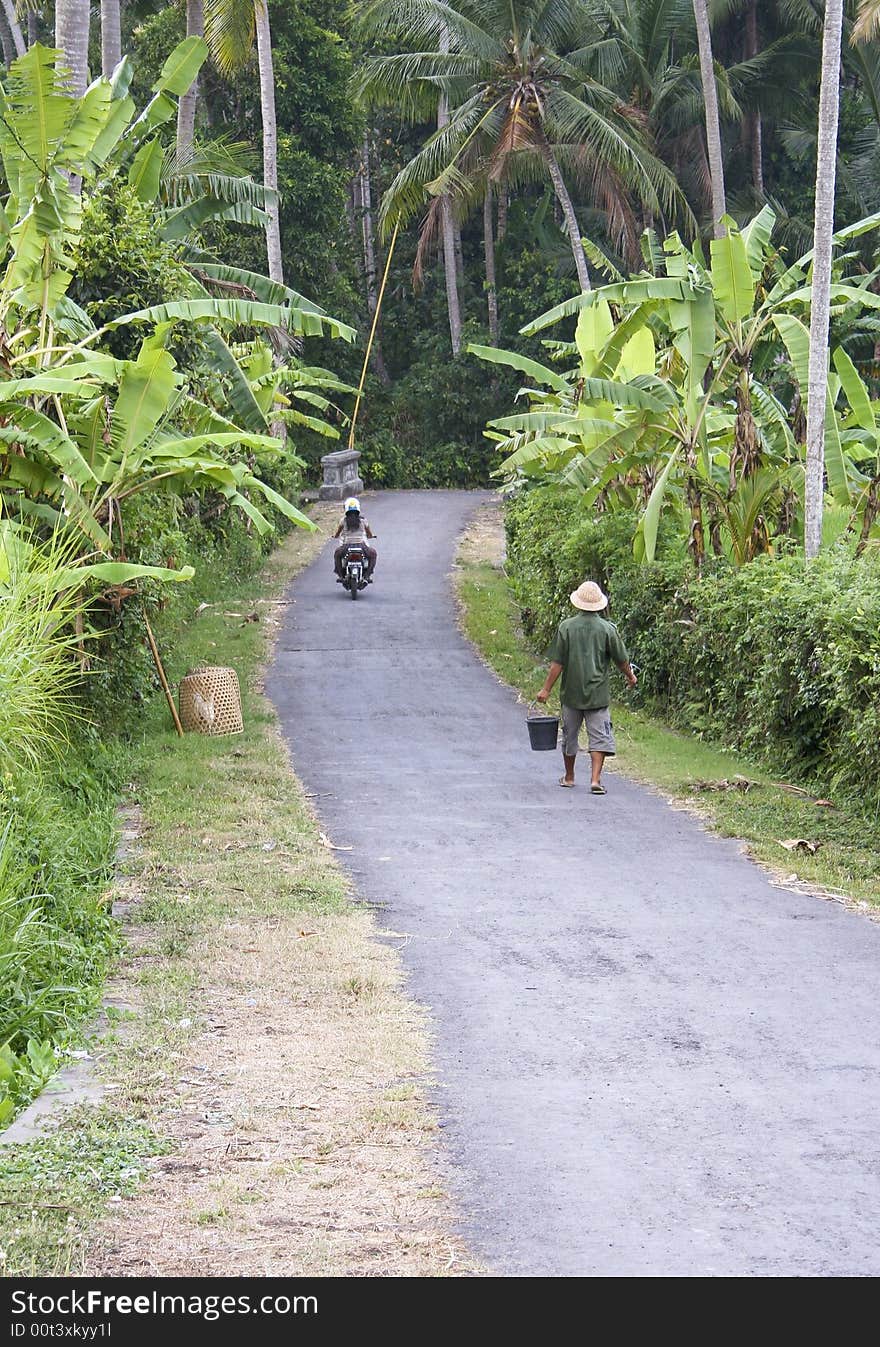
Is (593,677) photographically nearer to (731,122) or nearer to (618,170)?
(618,170)

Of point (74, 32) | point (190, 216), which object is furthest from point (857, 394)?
point (74, 32)

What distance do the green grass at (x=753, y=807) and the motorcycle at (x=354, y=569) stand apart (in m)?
5.86

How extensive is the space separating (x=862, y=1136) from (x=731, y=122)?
133ft

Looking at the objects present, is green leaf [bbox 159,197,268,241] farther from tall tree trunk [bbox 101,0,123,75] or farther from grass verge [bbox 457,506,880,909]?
grass verge [bbox 457,506,880,909]

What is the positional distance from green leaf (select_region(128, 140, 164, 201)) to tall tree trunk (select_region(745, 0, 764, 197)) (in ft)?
A: 87.6

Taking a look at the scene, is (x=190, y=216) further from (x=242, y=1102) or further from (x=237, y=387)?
(x=242, y=1102)

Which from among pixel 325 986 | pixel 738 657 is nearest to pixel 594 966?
pixel 325 986

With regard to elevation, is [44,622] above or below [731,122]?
below

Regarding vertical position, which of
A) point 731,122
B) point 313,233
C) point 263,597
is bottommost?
point 263,597

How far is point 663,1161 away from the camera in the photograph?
566 cm

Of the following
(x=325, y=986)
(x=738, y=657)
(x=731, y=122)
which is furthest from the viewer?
(x=731, y=122)

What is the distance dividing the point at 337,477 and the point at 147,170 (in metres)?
20.1

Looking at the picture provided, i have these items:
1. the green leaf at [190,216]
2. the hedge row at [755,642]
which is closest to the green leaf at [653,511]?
the hedge row at [755,642]

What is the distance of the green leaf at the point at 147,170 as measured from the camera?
Answer: 53.2 ft
